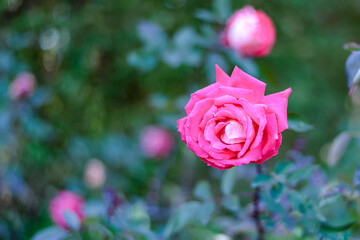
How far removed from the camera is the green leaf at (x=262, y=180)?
1.98 ft

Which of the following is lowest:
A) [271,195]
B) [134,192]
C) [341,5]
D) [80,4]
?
[134,192]

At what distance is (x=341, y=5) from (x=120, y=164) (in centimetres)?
224

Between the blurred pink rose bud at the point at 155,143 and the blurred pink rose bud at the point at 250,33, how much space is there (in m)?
0.92

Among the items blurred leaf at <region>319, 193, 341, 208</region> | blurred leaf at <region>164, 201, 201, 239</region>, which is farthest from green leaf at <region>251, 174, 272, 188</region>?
blurred leaf at <region>164, 201, 201, 239</region>

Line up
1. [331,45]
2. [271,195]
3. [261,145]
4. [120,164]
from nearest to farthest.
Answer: [261,145] → [271,195] → [120,164] → [331,45]

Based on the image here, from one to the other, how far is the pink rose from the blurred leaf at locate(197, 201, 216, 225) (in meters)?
0.27

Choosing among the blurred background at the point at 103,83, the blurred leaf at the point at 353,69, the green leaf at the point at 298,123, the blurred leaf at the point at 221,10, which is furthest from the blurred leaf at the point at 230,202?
the blurred leaf at the point at 221,10

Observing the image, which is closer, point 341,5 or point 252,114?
point 252,114

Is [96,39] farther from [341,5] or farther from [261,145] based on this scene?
[341,5]

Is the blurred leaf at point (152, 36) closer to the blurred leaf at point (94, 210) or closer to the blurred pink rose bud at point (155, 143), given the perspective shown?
the blurred leaf at point (94, 210)

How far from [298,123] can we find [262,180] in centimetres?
12

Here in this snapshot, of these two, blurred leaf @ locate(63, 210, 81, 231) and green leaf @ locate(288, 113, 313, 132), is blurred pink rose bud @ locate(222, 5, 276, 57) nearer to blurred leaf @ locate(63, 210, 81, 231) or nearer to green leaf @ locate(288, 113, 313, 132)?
green leaf @ locate(288, 113, 313, 132)

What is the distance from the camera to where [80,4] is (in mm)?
1759

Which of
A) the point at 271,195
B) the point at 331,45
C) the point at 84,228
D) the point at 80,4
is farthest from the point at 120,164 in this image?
the point at 331,45
